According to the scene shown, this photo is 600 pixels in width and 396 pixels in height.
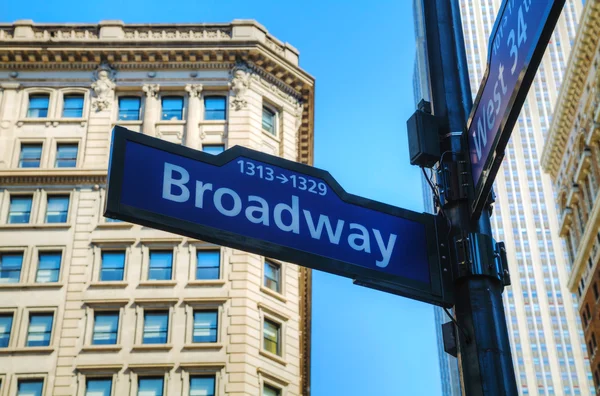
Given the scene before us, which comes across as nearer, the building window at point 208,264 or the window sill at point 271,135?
the building window at point 208,264

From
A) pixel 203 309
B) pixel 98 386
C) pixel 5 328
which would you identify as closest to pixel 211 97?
pixel 203 309

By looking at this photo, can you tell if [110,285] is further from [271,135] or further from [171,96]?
[271,135]

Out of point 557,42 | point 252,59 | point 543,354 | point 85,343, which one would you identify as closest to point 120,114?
point 252,59

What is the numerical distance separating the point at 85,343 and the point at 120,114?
12.5 meters

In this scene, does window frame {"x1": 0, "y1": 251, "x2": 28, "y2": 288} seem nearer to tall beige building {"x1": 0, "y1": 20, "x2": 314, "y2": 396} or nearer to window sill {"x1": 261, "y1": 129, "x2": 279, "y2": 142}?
tall beige building {"x1": 0, "y1": 20, "x2": 314, "y2": 396}

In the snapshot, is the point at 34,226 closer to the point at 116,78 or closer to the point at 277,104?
the point at 116,78

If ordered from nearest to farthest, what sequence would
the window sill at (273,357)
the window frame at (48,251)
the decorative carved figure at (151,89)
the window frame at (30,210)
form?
the window sill at (273,357) → the window frame at (48,251) → the window frame at (30,210) → the decorative carved figure at (151,89)

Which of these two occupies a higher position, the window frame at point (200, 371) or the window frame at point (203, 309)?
the window frame at point (203, 309)

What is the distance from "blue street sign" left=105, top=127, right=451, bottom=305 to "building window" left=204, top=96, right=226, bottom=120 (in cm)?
4122

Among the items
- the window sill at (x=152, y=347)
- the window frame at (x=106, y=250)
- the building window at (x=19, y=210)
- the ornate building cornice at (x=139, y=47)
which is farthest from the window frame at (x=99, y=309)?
the ornate building cornice at (x=139, y=47)

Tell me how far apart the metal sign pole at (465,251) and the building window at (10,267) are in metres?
37.5

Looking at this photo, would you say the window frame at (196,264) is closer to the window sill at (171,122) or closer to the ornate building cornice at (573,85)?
the window sill at (171,122)

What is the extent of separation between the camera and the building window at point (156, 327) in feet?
130

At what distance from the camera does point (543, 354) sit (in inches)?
5955
